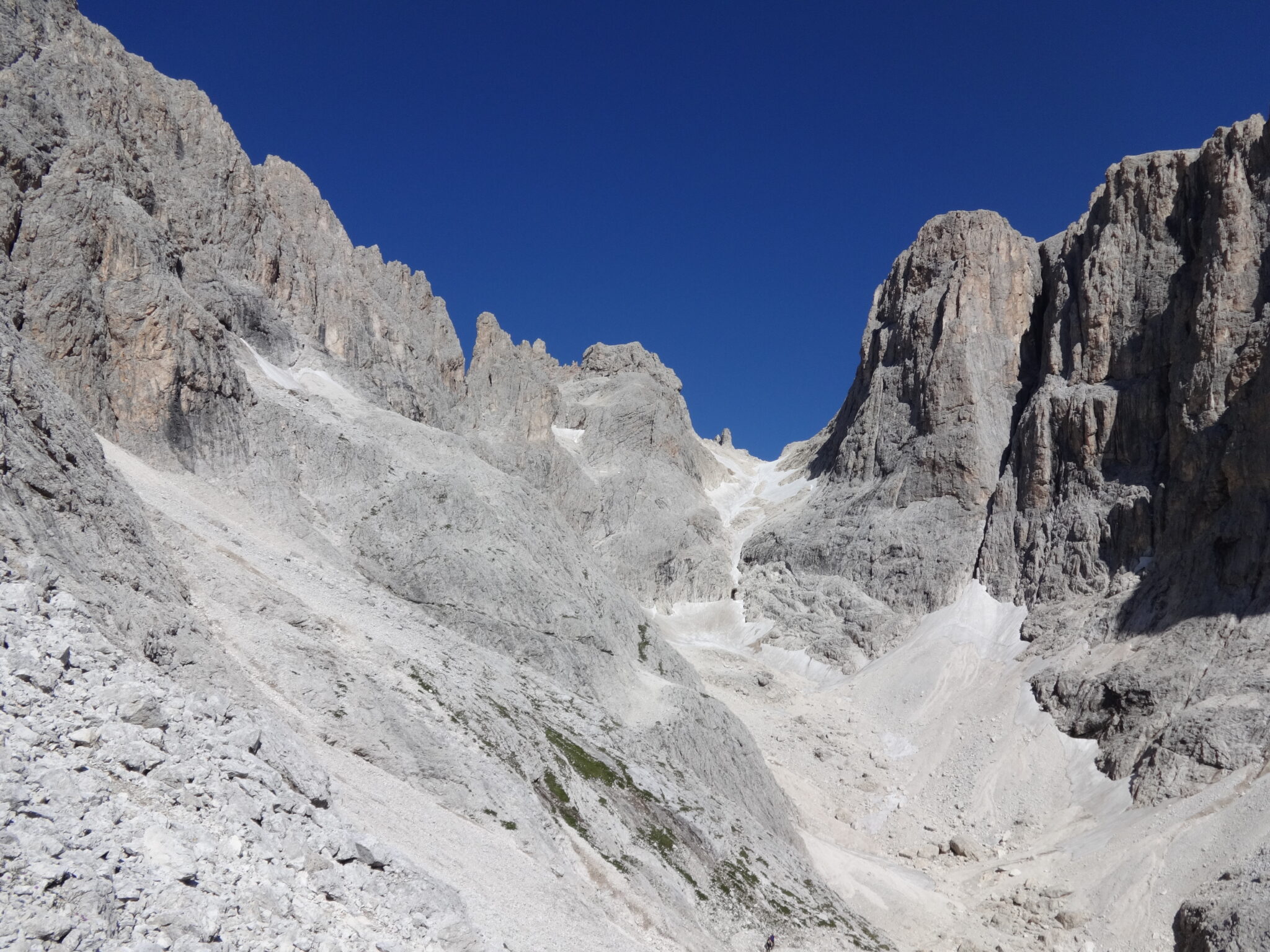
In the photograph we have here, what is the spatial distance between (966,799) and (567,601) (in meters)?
32.5

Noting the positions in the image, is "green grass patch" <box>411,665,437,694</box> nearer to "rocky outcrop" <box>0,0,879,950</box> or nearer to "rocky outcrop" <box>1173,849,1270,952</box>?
"rocky outcrop" <box>0,0,879,950</box>

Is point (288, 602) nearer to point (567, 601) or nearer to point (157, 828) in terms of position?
point (157, 828)

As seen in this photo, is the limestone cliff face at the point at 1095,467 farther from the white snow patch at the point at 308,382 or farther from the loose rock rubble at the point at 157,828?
the loose rock rubble at the point at 157,828

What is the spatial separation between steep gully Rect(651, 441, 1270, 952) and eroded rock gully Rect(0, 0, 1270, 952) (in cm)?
30

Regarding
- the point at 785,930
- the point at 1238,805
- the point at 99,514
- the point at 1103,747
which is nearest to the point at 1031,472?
the point at 1103,747

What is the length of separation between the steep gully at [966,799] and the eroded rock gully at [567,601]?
0.30 metres

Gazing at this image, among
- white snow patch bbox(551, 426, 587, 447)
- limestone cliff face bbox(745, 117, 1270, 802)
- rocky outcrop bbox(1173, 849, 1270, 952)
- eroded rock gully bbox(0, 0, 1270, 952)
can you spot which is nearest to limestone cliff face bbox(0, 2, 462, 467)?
eroded rock gully bbox(0, 0, 1270, 952)

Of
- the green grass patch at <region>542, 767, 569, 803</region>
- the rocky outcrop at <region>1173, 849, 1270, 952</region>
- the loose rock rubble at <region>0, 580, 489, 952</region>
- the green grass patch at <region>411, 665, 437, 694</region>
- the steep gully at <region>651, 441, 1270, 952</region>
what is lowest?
the loose rock rubble at <region>0, 580, 489, 952</region>

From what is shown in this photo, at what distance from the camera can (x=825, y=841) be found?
52.5 m

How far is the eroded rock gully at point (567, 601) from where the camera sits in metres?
14.5

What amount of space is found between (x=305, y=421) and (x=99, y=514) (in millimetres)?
31541

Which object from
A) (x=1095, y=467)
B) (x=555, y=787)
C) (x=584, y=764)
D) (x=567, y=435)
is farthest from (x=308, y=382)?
(x=1095, y=467)

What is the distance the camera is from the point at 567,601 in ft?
154

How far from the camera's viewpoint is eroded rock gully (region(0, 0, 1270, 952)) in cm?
1455
